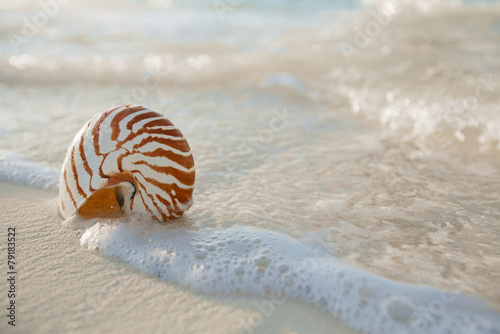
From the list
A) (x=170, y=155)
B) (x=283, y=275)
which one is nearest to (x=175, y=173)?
(x=170, y=155)

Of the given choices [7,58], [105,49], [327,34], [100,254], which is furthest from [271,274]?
[327,34]

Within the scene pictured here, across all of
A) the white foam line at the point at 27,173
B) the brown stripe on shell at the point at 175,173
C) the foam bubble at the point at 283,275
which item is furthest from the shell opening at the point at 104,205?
the white foam line at the point at 27,173

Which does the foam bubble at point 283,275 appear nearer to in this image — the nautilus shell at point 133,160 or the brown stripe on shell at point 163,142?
the nautilus shell at point 133,160

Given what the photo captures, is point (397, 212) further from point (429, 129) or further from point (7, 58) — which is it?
point (7, 58)

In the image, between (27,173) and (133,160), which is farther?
(27,173)

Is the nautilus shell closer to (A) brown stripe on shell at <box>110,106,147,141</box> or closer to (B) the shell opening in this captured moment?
(A) brown stripe on shell at <box>110,106,147,141</box>

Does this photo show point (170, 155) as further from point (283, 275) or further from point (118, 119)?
point (283, 275)

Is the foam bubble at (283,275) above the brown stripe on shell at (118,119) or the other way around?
the other way around
